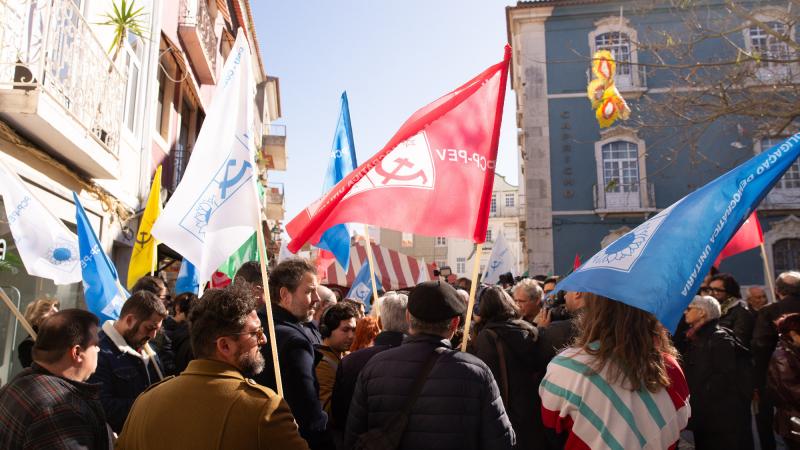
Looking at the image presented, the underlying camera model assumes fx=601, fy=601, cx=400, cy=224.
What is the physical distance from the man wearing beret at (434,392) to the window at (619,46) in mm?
22496

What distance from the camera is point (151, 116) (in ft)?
34.0

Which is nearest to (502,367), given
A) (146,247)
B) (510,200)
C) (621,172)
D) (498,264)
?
(146,247)

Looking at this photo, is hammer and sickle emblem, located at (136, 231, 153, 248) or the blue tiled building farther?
the blue tiled building

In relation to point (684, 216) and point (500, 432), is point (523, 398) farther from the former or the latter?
point (684, 216)

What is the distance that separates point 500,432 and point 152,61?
9.76 metres

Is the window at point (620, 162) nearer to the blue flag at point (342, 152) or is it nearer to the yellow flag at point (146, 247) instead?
the blue flag at point (342, 152)

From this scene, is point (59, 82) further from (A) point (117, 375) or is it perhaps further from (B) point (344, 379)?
(B) point (344, 379)

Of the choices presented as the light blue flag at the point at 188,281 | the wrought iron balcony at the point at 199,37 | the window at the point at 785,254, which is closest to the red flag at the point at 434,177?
the light blue flag at the point at 188,281

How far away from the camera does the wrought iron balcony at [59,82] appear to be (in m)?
5.80

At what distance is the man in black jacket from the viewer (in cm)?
300

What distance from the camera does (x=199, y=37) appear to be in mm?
12711

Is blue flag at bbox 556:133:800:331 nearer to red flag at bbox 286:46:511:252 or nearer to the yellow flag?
red flag at bbox 286:46:511:252

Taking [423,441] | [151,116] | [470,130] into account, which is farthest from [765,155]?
[151,116]

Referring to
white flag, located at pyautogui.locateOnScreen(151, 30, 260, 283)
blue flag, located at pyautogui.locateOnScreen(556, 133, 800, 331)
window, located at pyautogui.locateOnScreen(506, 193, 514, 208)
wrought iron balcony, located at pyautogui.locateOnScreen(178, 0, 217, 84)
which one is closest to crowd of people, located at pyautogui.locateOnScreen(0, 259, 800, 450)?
blue flag, located at pyautogui.locateOnScreen(556, 133, 800, 331)
